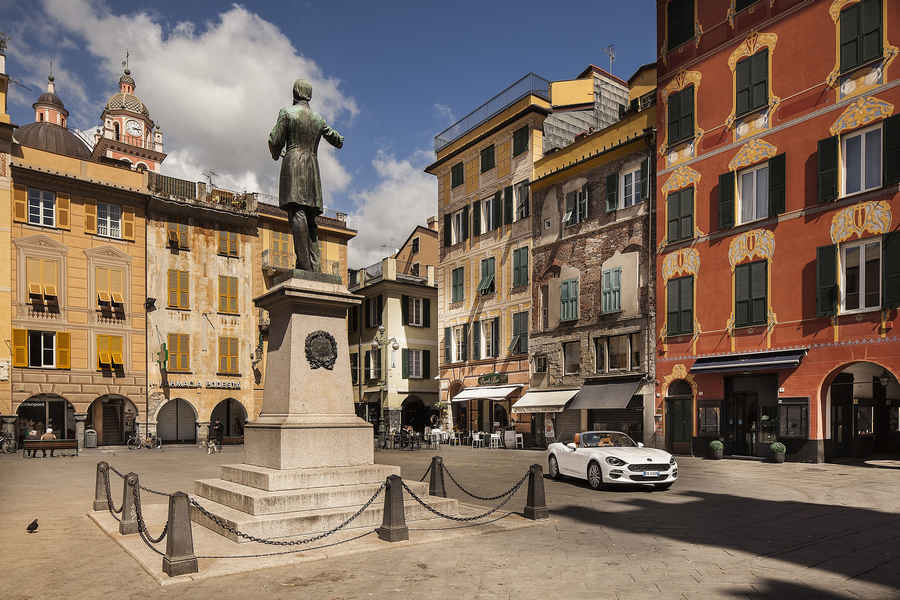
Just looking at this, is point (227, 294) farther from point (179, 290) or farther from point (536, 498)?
point (536, 498)

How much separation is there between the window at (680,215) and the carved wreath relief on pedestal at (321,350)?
1846 cm

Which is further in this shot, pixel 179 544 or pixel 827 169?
pixel 827 169

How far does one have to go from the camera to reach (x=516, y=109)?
112 feet

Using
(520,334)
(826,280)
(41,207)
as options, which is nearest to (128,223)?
(41,207)

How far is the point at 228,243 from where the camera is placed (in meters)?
40.0

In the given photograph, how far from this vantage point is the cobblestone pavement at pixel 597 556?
6969 millimetres

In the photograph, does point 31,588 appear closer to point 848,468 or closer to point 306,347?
point 306,347

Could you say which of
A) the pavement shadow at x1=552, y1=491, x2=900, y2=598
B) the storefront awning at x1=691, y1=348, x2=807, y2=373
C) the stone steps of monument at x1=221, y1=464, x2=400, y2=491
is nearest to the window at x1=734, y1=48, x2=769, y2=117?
the storefront awning at x1=691, y1=348, x2=807, y2=373

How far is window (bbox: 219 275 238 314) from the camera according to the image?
39.2 m

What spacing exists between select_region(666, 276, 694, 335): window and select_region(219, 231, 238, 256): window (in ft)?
83.7

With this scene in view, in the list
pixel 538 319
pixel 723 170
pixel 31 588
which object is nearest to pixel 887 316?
pixel 723 170

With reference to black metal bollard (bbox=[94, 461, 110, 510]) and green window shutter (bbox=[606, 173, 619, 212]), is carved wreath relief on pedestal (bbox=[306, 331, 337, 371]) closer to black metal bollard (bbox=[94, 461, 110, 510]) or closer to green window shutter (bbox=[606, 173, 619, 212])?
black metal bollard (bbox=[94, 461, 110, 510])

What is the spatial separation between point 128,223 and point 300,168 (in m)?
29.3

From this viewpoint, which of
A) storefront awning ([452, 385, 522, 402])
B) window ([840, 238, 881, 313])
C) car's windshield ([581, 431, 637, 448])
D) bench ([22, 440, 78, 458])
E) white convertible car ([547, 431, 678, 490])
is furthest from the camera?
storefront awning ([452, 385, 522, 402])
